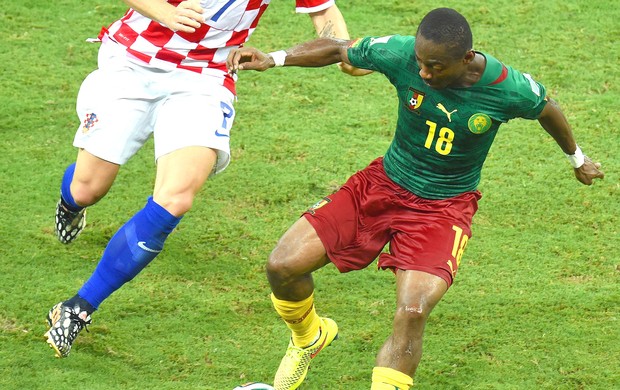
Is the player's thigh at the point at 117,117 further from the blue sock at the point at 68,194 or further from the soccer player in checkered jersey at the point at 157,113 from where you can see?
the blue sock at the point at 68,194

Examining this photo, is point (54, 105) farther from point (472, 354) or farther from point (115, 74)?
point (472, 354)

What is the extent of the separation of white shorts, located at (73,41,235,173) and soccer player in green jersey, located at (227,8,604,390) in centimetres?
43

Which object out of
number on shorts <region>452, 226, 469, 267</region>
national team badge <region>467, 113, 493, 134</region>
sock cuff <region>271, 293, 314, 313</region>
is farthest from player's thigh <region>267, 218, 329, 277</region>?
national team badge <region>467, 113, 493, 134</region>

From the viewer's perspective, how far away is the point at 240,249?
657cm

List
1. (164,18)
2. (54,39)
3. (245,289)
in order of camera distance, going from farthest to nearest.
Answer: (54,39) < (245,289) < (164,18)

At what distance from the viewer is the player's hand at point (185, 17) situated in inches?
211

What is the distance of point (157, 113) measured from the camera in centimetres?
→ 569

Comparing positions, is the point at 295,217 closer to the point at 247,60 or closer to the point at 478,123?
the point at 247,60

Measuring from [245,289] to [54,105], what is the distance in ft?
8.35

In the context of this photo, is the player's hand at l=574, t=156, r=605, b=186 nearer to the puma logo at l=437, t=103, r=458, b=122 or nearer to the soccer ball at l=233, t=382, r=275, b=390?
the puma logo at l=437, t=103, r=458, b=122

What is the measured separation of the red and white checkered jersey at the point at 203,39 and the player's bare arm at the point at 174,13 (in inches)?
6.5

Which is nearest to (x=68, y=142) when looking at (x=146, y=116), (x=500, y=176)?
(x=146, y=116)

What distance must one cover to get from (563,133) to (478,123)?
50 centimetres

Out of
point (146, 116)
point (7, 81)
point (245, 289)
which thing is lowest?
point (7, 81)
